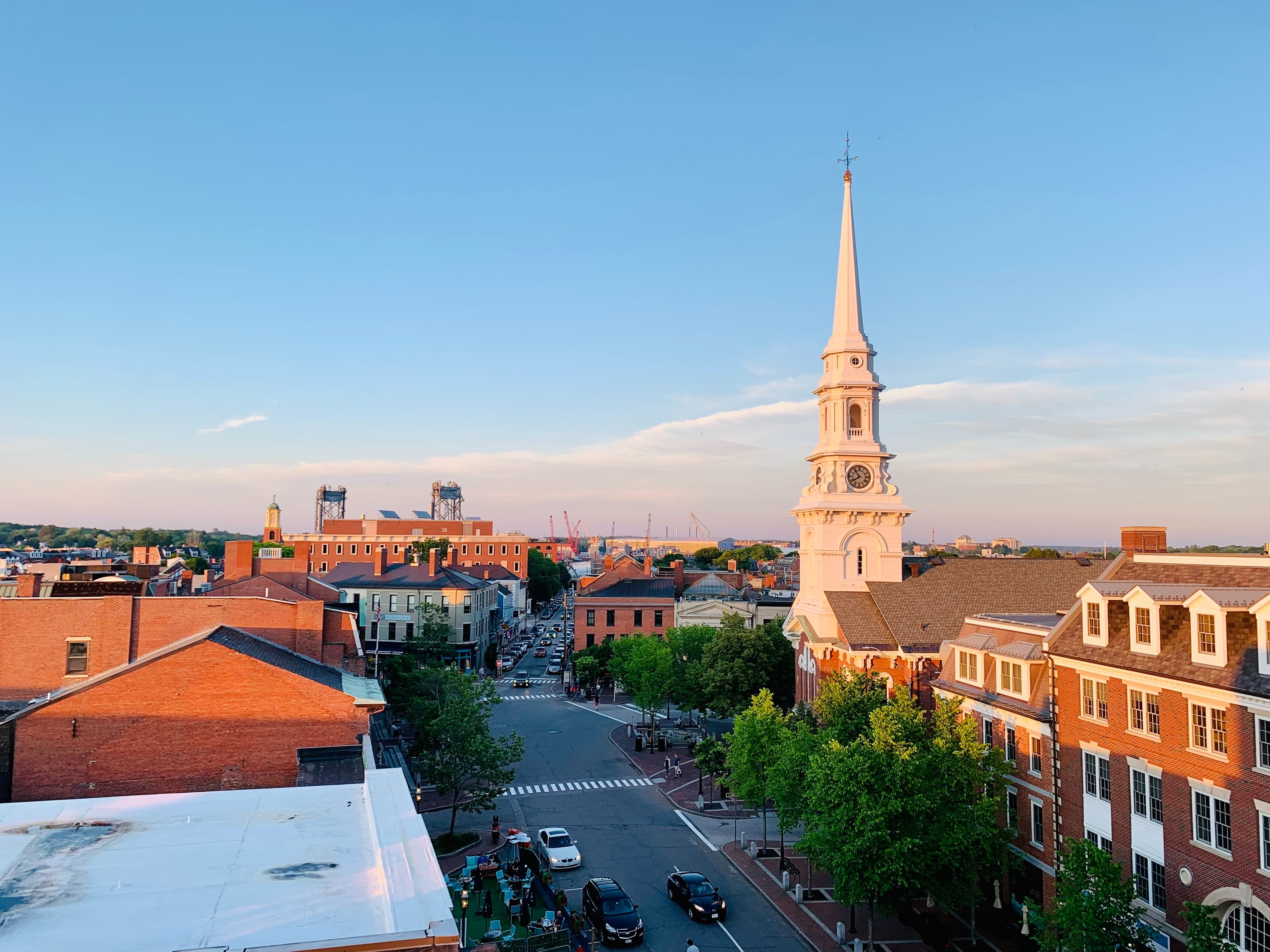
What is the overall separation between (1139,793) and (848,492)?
114 feet

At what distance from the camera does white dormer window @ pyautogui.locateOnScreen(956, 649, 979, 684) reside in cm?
3525

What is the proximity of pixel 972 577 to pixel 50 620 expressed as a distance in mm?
50329

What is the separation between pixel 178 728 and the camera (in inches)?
1149

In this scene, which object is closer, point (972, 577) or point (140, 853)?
point (140, 853)

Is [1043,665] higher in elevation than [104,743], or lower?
higher

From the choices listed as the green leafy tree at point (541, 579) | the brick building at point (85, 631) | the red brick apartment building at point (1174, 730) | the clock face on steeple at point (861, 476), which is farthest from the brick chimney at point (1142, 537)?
the green leafy tree at point (541, 579)

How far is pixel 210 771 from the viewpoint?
29469 millimetres

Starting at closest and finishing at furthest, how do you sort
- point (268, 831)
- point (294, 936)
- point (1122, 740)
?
point (294, 936) < point (268, 831) < point (1122, 740)

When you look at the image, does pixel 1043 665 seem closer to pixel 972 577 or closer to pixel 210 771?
pixel 972 577

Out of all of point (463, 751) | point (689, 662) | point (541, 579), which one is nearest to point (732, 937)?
point (463, 751)

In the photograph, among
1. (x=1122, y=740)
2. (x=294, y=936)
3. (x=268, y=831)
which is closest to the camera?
(x=294, y=936)

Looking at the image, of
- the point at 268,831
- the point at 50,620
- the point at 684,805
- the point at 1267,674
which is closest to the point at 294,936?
the point at 268,831

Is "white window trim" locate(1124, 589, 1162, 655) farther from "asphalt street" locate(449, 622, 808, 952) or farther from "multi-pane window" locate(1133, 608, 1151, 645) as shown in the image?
"asphalt street" locate(449, 622, 808, 952)

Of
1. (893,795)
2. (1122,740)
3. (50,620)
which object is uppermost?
(50,620)
